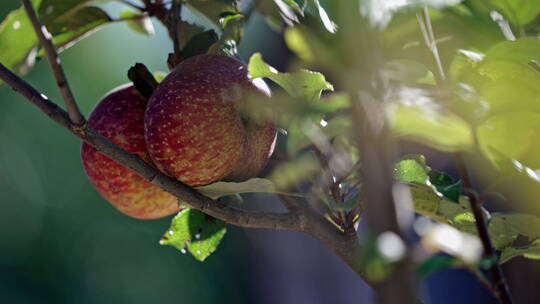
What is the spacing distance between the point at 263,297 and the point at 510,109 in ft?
13.2

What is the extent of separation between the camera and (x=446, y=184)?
0.45m

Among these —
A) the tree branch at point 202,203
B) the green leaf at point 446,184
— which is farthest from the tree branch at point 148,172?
the green leaf at point 446,184

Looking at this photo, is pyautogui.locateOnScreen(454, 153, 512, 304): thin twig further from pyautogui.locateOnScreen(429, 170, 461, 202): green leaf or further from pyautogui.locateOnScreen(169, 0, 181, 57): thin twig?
pyautogui.locateOnScreen(169, 0, 181, 57): thin twig

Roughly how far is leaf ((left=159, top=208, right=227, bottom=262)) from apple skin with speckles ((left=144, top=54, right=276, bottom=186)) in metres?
0.08

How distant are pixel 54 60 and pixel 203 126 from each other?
0.16 m

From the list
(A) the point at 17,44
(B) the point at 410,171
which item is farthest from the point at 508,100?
(A) the point at 17,44

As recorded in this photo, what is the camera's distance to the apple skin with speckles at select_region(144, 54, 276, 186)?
0.52m

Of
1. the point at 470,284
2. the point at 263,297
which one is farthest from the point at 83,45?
the point at 470,284

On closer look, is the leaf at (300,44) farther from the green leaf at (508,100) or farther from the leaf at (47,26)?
the leaf at (47,26)

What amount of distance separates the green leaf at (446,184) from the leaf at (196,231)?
209 millimetres

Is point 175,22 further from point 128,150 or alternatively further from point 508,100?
point 508,100

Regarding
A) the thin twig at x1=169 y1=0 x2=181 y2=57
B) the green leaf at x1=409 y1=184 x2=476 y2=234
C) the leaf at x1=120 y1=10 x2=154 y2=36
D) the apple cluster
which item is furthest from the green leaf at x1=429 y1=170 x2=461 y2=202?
the leaf at x1=120 y1=10 x2=154 y2=36

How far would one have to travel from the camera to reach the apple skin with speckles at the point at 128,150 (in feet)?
1.92

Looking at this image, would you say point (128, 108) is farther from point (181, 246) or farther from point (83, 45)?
point (83, 45)
